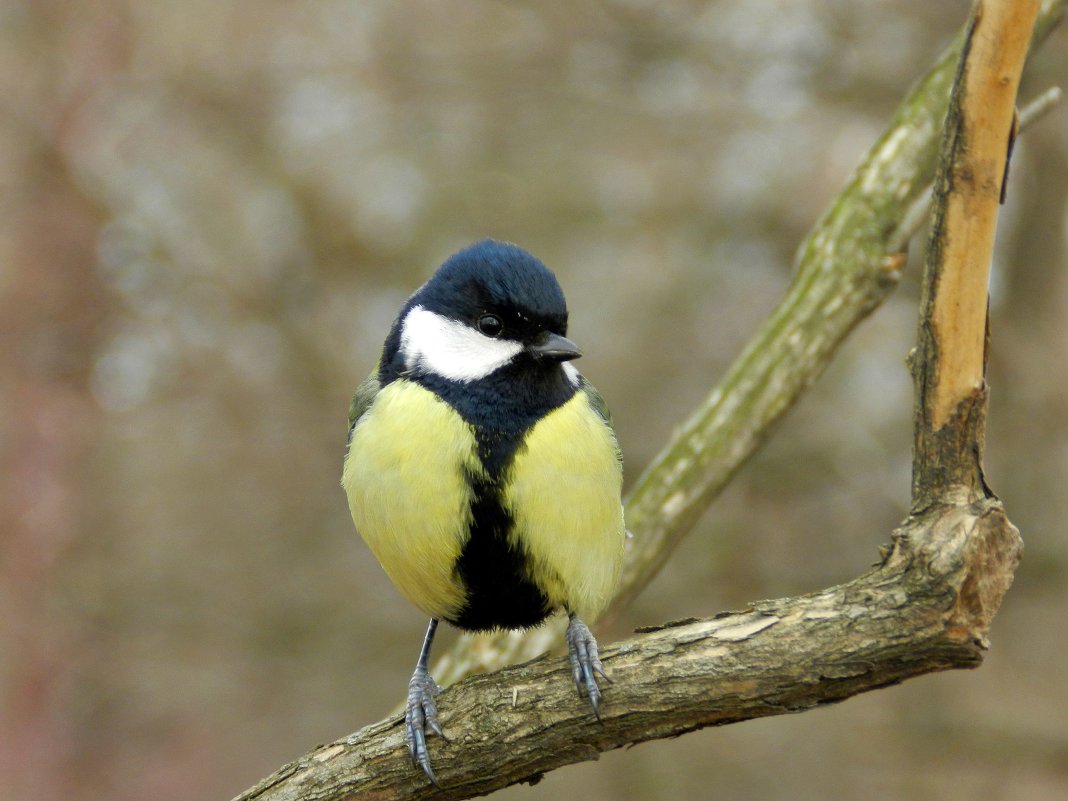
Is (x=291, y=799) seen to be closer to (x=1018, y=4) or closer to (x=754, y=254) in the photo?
(x=1018, y=4)

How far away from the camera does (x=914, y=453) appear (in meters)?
2.01

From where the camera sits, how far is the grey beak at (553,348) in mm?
2326

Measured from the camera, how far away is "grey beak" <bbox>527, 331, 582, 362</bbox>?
2326 millimetres

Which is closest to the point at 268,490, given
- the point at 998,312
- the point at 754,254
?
the point at 754,254

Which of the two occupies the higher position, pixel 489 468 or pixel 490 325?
pixel 490 325

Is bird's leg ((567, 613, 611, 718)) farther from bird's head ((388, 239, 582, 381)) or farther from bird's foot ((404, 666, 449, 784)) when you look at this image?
bird's head ((388, 239, 582, 381))

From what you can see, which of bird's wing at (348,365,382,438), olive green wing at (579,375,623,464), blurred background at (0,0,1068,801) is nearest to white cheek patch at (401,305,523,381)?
bird's wing at (348,365,382,438)

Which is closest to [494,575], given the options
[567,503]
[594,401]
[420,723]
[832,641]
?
[567,503]

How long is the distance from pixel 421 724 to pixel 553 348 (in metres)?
0.81

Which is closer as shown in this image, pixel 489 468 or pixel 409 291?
pixel 489 468

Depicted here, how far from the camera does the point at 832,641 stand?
1946 mm

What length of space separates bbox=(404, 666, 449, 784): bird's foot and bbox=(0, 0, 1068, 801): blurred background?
2774mm

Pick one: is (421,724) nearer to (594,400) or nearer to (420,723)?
(420,723)

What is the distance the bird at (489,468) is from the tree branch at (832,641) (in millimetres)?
77
